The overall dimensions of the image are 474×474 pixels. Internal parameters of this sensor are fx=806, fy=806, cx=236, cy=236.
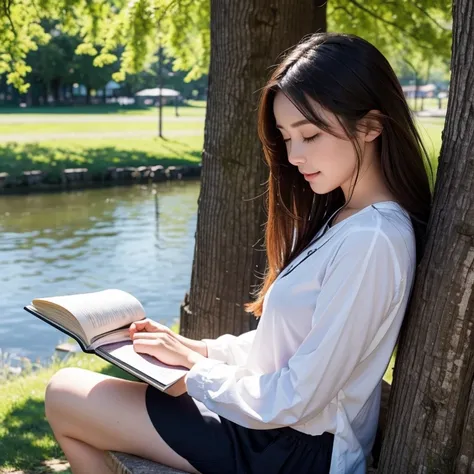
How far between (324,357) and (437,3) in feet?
17.5

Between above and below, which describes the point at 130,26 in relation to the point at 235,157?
above

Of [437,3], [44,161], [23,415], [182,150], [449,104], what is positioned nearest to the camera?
[449,104]

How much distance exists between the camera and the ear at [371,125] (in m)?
2.22

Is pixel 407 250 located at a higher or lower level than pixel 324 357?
higher

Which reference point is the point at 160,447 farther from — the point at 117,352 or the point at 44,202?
the point at 44,202

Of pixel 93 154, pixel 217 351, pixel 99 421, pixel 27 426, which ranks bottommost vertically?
pixel 93 154

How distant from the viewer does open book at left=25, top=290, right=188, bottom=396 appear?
2.37 m

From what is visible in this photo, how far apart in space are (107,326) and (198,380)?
1.42 feet

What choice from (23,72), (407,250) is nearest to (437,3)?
(407,250)

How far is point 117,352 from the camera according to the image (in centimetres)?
248

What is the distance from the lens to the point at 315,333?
2.10 meters

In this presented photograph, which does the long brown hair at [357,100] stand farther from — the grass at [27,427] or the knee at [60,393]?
the grass at [27,427]

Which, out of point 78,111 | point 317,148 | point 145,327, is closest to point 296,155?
point 317,148

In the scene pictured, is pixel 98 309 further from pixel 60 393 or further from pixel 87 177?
pixel 87 177
